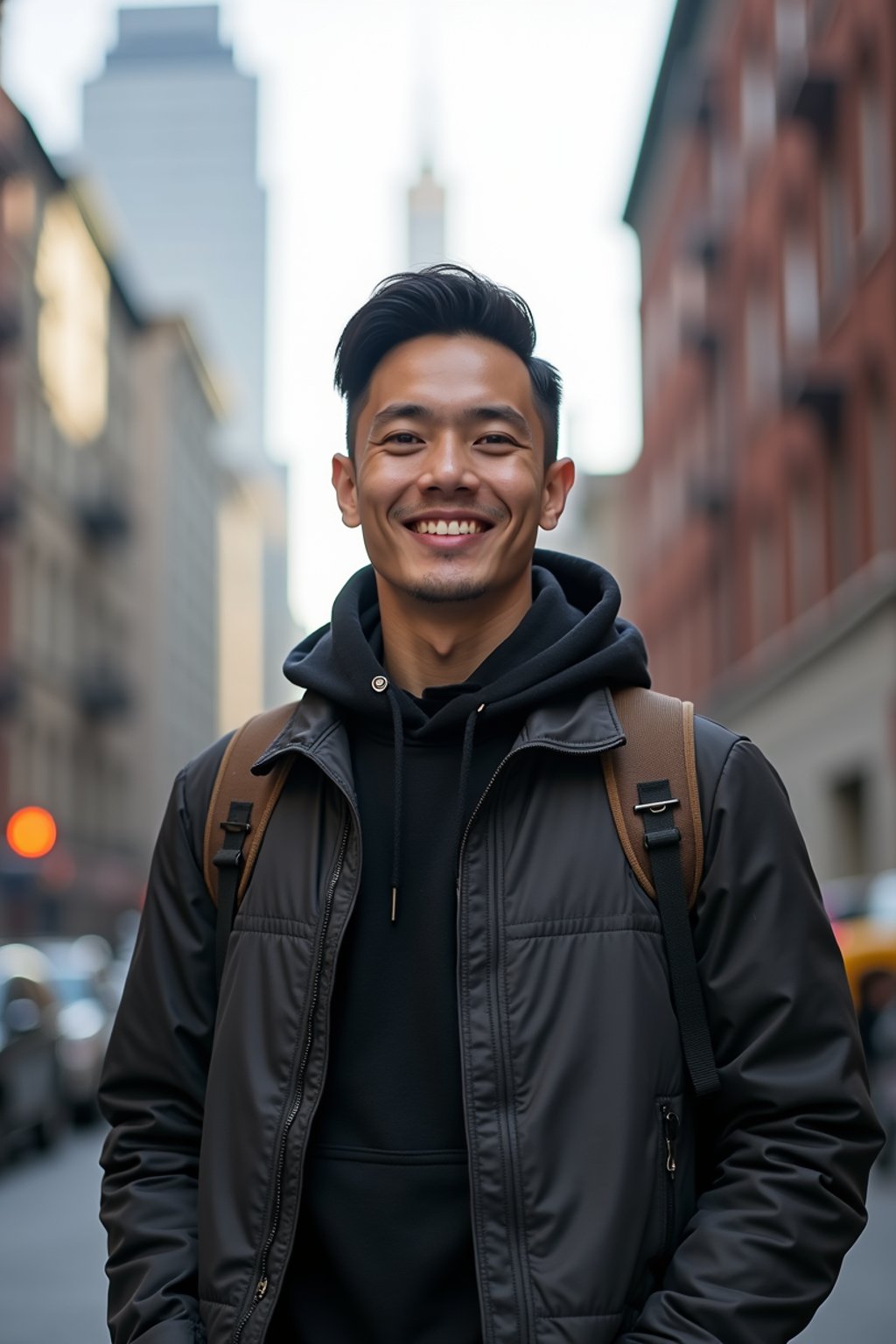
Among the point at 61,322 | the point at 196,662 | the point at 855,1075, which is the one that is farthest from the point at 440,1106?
the point at 196,662

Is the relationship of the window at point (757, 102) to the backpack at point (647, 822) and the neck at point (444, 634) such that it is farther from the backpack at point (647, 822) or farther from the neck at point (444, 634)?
the backpack at point (647, 822)

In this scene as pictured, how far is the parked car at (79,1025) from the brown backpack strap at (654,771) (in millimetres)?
14434

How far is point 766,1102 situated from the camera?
2477 mm

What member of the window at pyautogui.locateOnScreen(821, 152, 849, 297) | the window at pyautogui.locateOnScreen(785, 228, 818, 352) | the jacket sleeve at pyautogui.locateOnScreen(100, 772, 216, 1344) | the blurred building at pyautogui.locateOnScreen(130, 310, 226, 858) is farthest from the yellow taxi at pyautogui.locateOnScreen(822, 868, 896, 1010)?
the blurred building at pyautogui.locateOnScreen(130, 310, 226, 858)

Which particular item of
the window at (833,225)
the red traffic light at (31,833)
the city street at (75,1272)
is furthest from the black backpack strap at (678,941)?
the window at (833,225)

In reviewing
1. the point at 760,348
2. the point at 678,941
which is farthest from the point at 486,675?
the point at 760,348

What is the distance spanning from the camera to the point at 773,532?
3005 cm

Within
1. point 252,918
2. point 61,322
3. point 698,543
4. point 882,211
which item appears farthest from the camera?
point 61,322

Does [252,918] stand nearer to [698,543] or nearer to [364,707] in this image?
[364,707]

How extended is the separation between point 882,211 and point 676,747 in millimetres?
20912

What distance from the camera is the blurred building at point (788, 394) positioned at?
22.7 metres

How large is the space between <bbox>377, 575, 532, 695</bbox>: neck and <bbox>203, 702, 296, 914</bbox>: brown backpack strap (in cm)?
20

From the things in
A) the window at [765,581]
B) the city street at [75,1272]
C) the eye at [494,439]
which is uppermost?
the window at [765,581]

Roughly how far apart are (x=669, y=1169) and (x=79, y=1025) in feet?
56.5
